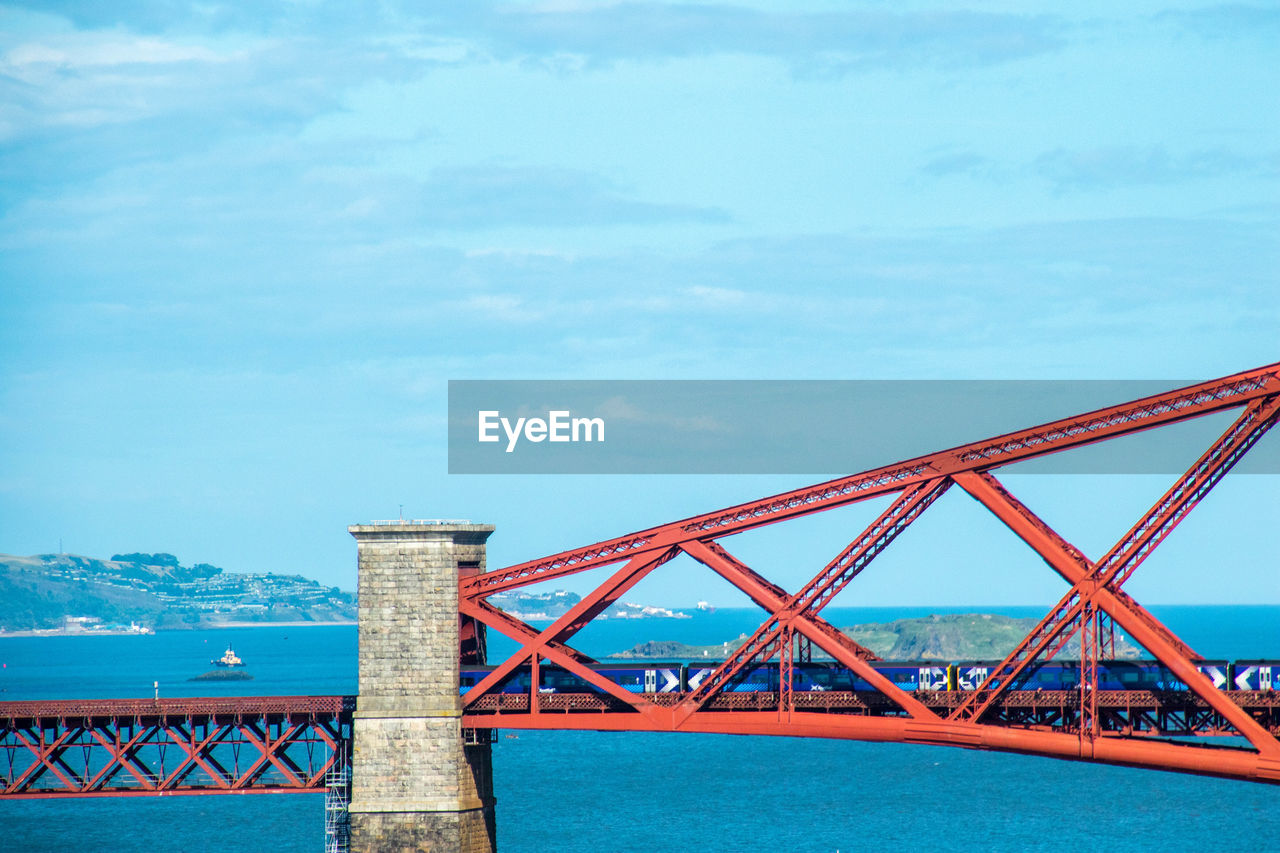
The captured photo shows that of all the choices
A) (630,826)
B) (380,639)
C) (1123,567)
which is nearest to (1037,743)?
(1123,567)

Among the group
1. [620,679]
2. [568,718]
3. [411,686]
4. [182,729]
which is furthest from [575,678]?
[182,729]

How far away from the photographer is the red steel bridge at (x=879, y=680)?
6819 centimetres

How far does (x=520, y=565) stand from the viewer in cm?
7881

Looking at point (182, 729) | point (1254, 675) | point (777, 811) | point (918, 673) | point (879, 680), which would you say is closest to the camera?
point (879, 680)

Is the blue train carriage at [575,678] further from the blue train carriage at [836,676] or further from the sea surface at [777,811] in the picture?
the sea surface at [777,811]

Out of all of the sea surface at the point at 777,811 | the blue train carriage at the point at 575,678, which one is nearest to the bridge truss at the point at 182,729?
the blue train carriage at the point at 575,678

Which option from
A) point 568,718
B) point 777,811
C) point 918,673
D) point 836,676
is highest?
point 918,673

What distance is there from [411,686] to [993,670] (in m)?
26.2

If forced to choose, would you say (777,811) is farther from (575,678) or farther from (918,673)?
(918,673)

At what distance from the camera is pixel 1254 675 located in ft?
258

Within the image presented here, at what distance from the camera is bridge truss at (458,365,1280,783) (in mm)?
67938

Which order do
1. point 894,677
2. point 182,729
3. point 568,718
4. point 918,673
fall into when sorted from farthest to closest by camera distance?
point 182,729, point 894,677, point 918,673, point 568,718

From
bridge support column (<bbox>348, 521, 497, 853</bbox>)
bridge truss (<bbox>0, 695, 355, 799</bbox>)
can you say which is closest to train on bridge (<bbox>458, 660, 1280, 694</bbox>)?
bridge support column (<bbox>348, 521, 497, 853</bbox>)

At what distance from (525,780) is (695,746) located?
39588 millimetres
